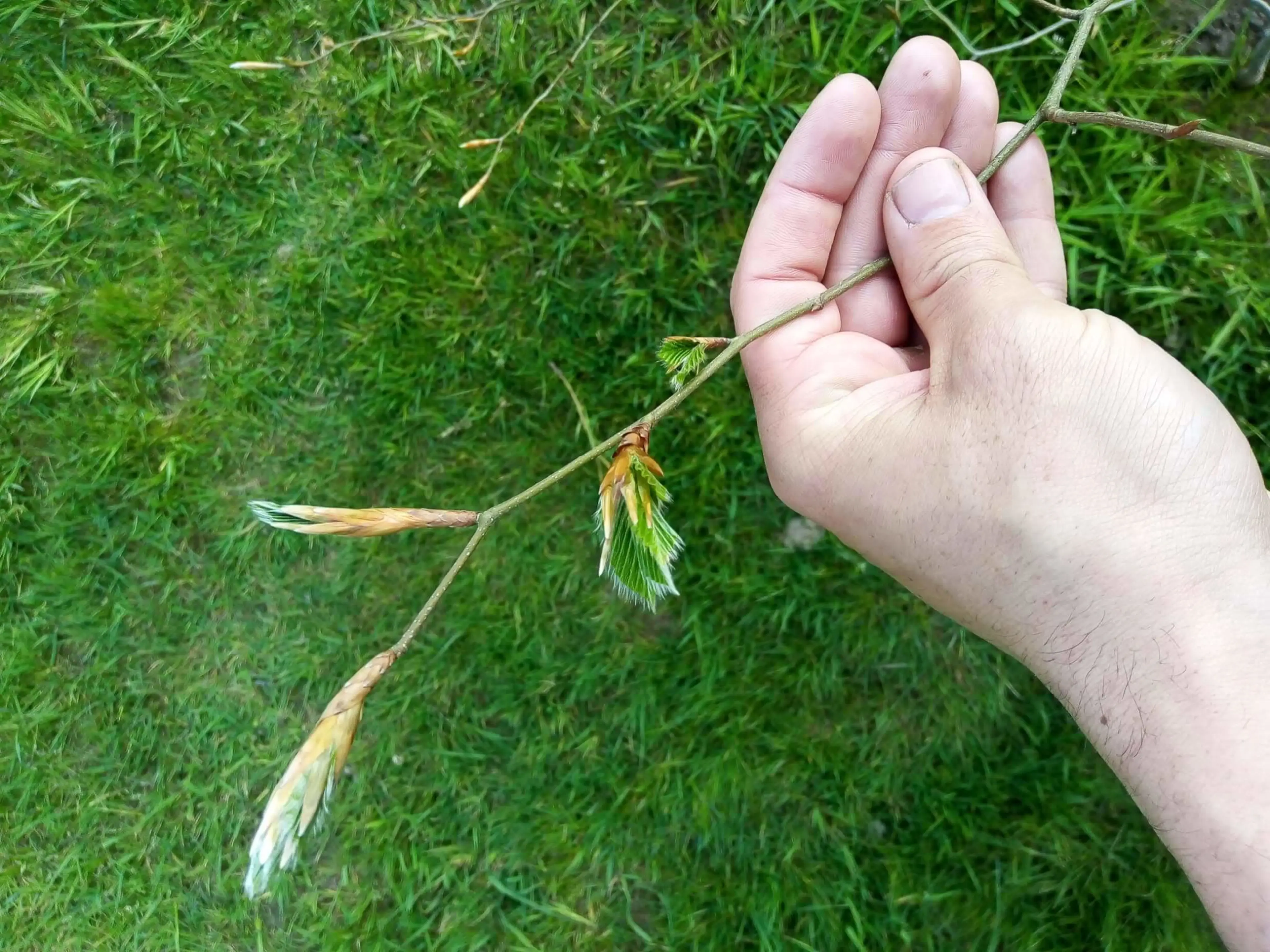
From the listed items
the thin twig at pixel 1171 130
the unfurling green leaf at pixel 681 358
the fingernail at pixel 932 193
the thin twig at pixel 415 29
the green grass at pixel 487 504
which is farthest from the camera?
the thin twig at pixel 415 29

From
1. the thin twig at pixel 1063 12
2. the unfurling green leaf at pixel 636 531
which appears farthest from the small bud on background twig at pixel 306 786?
the thin twig at pixel 1063 12

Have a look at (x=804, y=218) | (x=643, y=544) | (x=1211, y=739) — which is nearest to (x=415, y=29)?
(x=804, y=218)

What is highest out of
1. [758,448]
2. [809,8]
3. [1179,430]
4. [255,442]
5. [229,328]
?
[809,8]

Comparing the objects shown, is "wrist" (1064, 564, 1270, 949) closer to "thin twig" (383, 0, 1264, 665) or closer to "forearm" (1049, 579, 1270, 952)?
"forearm" (1049, 579, 1270, 952)

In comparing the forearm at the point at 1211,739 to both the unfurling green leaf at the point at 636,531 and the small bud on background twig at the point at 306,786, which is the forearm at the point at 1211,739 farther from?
the small bud on background twig at the point at 306,786

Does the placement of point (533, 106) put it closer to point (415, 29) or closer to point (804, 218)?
point (415, 29)

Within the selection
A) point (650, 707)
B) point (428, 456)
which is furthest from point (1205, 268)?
point (428, 456)

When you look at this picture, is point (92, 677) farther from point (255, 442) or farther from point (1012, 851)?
point (1012, 851)
